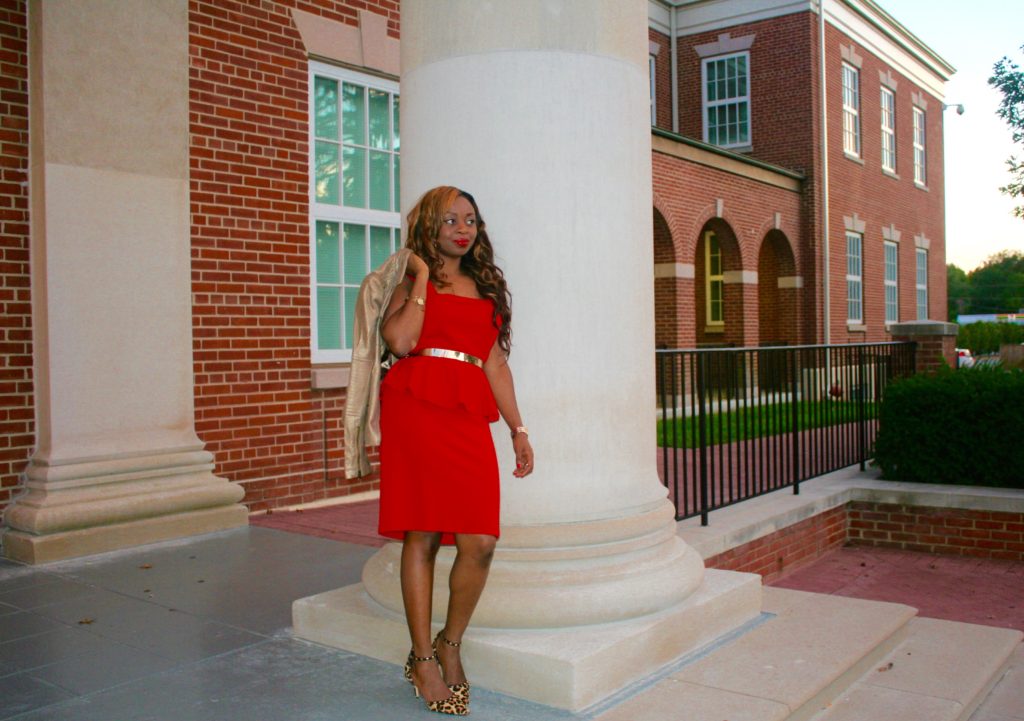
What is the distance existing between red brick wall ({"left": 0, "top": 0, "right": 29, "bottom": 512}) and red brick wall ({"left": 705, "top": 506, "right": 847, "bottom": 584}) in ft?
14.3

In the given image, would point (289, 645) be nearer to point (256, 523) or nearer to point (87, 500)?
point (87, 500)

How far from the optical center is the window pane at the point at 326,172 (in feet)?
25.8

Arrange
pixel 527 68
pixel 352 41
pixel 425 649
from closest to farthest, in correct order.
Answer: pixel 425 649 < pixel 527 68 < pixel 352 41

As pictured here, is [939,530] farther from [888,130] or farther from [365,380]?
[888,130]

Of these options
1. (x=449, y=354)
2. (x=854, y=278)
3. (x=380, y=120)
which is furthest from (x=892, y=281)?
(x=449, y=354)

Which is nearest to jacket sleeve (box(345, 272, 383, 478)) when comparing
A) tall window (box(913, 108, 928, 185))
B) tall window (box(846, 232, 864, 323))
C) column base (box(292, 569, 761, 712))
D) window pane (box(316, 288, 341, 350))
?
column base (box(292, 569, 761, 712))

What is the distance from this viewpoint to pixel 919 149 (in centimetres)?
2817

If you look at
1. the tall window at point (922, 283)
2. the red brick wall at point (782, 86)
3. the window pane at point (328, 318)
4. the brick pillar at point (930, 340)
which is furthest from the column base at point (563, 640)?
the tall window at point (922, 283)

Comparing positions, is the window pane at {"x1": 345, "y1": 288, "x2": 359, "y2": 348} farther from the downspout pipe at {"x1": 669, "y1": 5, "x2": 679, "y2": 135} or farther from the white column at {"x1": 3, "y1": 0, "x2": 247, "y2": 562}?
the downspout pipe at {"x1": 669, "y1": 5, "x2": 679, "y2": 135}

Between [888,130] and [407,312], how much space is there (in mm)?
26126

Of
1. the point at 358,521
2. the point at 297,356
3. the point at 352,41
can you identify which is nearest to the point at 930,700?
the point at 358,521

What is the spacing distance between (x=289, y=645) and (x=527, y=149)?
2.26 meters

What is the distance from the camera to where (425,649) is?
3.21 m

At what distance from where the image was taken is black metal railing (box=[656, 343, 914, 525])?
6496mm
